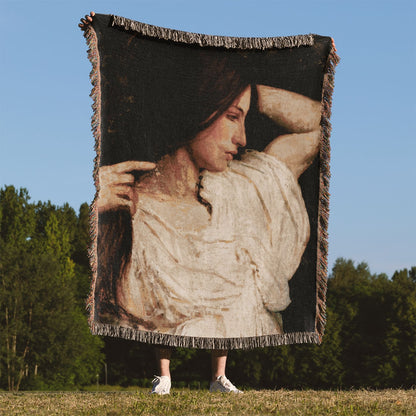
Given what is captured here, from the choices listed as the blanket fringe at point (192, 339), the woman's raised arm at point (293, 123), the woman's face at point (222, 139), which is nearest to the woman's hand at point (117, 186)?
the woman's face at point (222, 139)

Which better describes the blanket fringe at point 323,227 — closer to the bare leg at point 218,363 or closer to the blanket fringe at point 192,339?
the blanket fringe at point 192,339

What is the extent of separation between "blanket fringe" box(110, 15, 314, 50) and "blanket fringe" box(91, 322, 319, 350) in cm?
430

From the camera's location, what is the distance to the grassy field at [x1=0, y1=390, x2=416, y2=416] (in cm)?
773

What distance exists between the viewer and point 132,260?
10.1 m

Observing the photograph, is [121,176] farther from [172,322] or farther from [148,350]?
[148,350]

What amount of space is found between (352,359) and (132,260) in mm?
43062

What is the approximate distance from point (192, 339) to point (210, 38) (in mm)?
4495

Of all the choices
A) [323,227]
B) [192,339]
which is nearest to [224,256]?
[192,339]

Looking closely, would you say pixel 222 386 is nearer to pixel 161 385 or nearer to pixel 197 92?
pixel 161 385

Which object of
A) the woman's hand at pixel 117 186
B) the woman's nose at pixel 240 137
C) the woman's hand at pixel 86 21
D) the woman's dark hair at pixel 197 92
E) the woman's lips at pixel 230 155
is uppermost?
the woman's hand at pixel 86 21

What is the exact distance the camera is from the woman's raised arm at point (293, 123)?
11.0 metres

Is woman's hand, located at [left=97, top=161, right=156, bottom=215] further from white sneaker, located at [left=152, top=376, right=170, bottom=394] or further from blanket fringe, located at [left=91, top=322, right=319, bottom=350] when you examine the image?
white sneaker, located at [left=152, top=376, right=170, bottom=394]

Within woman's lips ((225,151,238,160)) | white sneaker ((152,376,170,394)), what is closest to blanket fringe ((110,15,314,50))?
woman's lips ((225,151,238,160))

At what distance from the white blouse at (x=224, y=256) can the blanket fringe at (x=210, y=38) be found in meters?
Answer: 1.70
